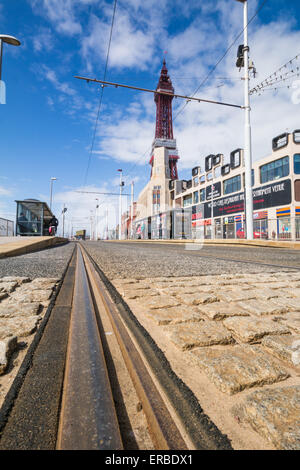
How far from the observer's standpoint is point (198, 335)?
55.1 inches

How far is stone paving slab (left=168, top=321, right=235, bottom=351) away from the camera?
1307mm

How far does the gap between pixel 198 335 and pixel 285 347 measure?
448mm

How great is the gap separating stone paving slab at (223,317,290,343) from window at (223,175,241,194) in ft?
123

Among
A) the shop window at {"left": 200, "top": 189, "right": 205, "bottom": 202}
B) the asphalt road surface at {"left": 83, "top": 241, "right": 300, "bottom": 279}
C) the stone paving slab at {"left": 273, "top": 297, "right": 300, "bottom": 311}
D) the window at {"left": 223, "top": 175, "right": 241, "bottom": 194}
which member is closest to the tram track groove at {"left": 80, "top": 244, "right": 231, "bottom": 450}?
the stone paving slab at {"left": 273, "top": 297, "right": 300, "bottom": 311}

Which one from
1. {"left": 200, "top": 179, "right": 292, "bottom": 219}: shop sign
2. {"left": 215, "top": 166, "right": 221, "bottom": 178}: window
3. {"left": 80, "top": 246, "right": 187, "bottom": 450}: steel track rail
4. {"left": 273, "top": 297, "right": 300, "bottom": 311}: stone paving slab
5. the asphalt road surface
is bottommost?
the asphalt road surface

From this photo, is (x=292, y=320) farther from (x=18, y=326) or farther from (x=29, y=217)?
(x=29, y=217)

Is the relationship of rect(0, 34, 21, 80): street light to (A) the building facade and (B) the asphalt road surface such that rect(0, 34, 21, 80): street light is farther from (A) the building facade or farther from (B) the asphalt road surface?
(A) the building facade

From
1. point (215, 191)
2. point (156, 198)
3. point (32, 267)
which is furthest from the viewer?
point (156, 198)

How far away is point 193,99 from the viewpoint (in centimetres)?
1203

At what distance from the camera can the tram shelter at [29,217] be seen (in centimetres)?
1880

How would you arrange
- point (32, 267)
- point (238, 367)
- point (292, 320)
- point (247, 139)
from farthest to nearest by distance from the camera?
point (247, 139) → point (32, 267) → point (292, 320) → point (238, 367)

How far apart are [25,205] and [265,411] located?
2113cm

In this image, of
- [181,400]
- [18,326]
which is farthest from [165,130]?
[181,400]
